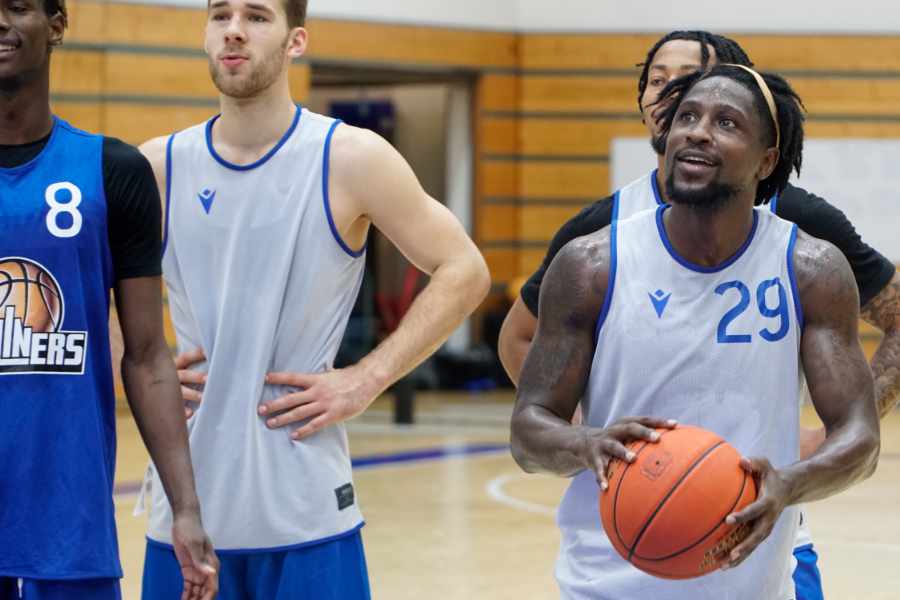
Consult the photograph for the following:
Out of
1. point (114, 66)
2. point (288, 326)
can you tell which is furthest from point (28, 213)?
point (114, 66)

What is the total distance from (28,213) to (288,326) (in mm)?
819

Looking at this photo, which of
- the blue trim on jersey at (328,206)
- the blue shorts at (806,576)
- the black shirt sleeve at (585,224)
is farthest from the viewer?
the black shirt sleeve at (585,224)

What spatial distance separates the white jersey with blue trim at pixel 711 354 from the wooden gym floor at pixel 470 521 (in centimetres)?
360

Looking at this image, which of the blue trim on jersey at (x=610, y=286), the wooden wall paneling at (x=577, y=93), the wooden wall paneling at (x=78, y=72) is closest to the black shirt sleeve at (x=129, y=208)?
the blue trim on jersey at (x=610, y=286)

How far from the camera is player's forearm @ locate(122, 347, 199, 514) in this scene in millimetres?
2883

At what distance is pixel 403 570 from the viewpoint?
23.1 feet

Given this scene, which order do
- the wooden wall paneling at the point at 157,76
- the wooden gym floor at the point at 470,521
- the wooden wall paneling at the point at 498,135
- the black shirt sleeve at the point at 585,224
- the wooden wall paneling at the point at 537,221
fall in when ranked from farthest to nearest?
the wooden wall paneling at the point at 537,221, the wooden wall paneling at the point at 498,135, the wooden wall paneling at the point at 157,76, the wooden gym floor at the point at 470,521, the black shirt sleeve at the point at 585,224

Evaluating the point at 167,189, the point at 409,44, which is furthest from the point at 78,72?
the point at 167,189

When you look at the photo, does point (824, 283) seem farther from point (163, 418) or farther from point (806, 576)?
point (163, 418)

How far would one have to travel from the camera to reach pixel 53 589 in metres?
2.72

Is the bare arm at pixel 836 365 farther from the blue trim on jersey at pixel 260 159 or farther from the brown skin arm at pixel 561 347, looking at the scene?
the blue trim on jersey at pixel 260 159

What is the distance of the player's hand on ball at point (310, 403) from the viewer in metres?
3.40

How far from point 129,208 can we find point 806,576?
176 centimetres

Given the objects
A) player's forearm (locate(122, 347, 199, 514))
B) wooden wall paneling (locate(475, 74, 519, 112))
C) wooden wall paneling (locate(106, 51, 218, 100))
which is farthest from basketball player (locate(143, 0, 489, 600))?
wooden wall paneling (locate(475, 74, 519, 112))
